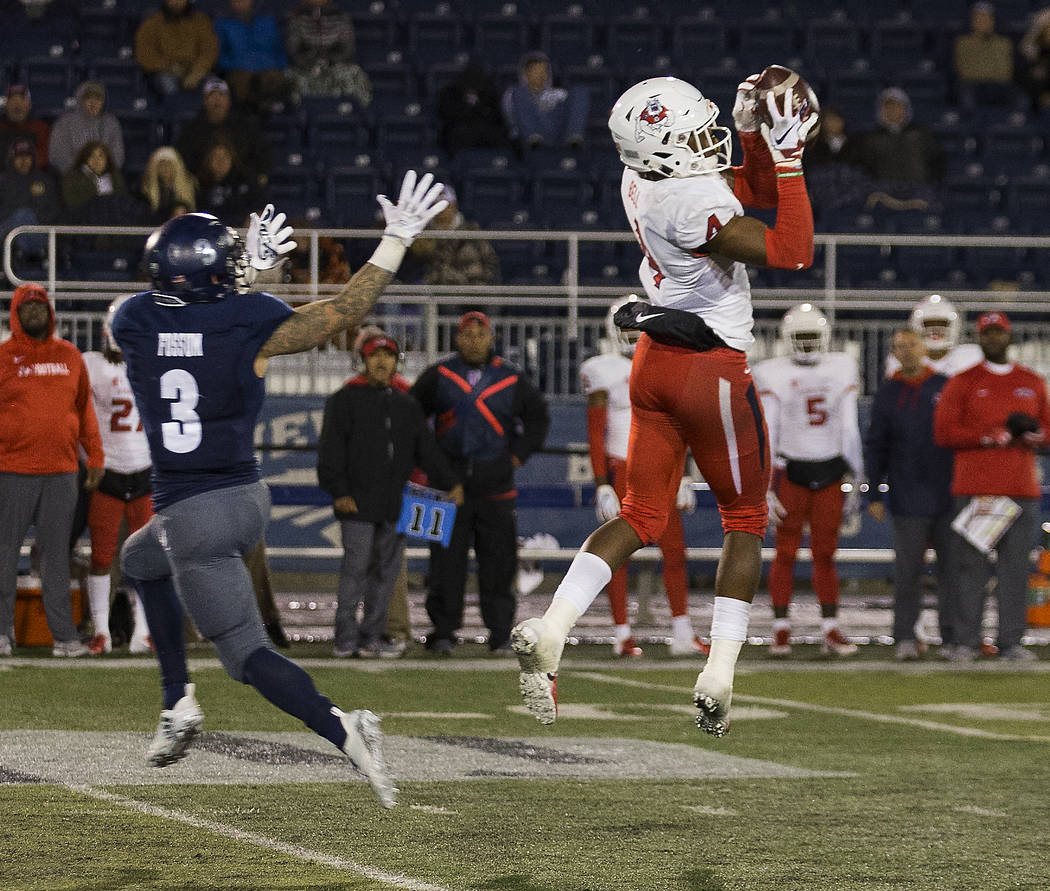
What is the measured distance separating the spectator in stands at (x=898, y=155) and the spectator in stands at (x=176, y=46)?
21.5 feet

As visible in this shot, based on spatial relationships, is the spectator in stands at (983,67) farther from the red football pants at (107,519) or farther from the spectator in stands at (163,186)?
the red football pants at (107,519)

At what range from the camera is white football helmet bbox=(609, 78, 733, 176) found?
5.69 metres

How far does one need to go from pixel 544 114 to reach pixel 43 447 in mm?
8684

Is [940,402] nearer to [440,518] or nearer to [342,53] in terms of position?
[440,518]

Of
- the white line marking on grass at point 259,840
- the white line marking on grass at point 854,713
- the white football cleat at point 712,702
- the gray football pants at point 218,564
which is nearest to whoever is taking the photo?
the white line marking on grass at point 259,840

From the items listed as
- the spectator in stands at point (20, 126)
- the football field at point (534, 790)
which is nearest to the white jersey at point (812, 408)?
the football field at point (534, 790)

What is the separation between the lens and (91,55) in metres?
18.5

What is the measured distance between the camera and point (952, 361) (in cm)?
1312

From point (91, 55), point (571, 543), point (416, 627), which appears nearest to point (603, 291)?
point (571, 543)

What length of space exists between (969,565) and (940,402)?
1039mm

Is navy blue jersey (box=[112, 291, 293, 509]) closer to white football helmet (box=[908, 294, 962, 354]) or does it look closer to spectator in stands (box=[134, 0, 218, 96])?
white football helmet (box=[908, 294, 962, 354])

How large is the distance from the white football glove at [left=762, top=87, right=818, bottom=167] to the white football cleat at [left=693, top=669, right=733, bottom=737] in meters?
1.63

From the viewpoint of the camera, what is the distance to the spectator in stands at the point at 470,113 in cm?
1802

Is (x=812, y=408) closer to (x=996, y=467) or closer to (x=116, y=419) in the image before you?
(x=996, y=467)
